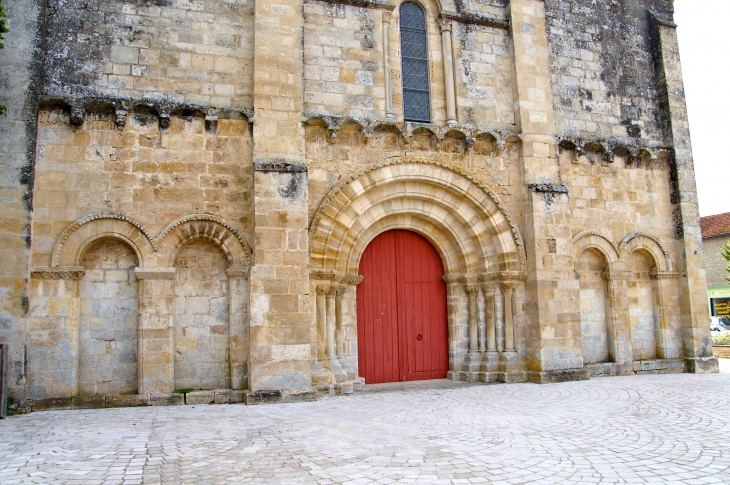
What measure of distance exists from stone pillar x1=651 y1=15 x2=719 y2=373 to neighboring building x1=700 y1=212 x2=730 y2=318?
16694 millimetres

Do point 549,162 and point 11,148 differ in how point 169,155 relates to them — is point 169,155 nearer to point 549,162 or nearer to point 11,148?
point 11,148

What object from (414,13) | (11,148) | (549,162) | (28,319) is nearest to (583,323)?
(549,162)

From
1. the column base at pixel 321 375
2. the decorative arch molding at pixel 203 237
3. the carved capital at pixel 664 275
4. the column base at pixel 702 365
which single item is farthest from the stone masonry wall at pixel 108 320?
the column base at pixel 702 365

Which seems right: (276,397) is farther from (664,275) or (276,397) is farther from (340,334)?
(664,275)

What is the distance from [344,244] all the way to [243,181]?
1.95 meters

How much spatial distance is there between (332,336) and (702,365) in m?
7.60

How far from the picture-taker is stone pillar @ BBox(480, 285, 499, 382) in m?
9.91

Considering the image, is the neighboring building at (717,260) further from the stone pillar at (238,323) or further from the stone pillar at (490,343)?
the stone pillar at (238,323)

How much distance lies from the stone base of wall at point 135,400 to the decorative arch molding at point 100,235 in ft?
6.28

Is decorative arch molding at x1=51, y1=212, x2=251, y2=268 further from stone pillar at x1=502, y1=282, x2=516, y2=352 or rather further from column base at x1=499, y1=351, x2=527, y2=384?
column base at x1=499, y1=351, x2=527, y2=384

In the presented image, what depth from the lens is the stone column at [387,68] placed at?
9.84m

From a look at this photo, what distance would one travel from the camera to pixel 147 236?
8453 millimetres

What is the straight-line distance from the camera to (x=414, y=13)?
1068 centimetres

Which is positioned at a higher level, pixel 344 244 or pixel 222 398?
pixel 344 244
